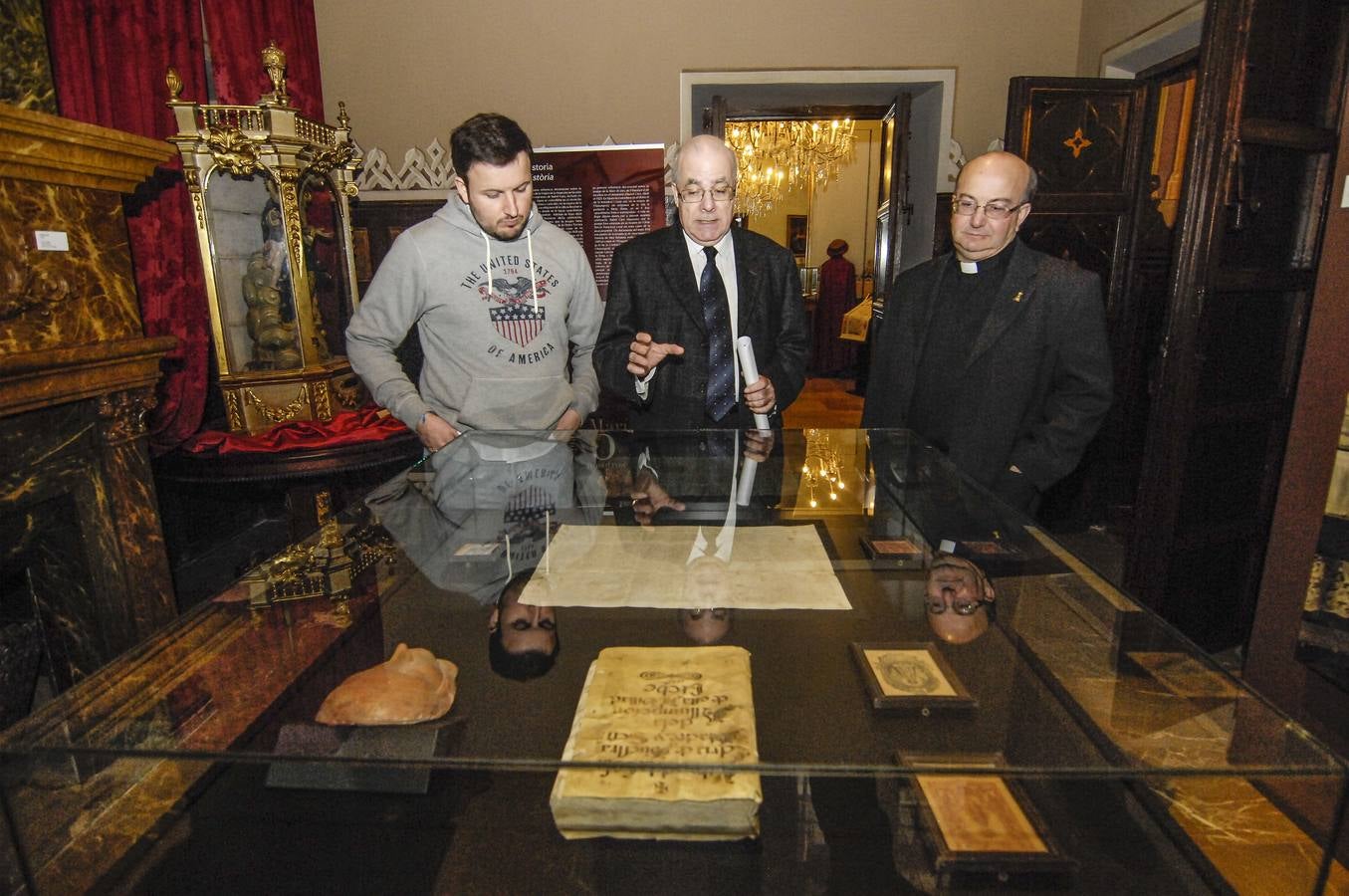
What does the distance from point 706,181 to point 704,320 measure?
0.36 metres

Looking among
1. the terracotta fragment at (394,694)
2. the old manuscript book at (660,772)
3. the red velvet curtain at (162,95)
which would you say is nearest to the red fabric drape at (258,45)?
the red velvet curtain at (162,95)

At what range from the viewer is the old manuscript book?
65cm

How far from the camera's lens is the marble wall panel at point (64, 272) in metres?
1.75

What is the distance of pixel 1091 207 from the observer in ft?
12.0

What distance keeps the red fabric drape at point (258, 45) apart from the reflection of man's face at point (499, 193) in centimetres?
145

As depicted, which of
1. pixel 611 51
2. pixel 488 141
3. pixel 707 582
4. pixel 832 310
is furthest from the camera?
pixel 832 310

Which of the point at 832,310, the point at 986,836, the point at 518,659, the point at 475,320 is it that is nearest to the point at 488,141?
the point at 475,320

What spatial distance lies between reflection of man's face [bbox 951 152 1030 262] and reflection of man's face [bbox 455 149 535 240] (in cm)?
107

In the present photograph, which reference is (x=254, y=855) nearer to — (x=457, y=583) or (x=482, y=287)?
(x=457, y=583)

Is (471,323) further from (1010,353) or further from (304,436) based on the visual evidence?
(1010,353)

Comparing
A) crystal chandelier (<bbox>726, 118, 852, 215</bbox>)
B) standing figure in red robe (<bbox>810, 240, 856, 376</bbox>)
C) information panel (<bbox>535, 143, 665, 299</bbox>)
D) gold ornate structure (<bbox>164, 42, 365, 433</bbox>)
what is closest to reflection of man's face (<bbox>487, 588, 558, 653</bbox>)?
gold ornate structure (<bbox>164, 42, 365, 433</bbox>)

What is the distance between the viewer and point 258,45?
3.41 metres

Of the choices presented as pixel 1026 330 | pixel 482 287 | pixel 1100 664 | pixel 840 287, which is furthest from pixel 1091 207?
pixel 840 287

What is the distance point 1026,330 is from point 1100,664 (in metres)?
1.22
